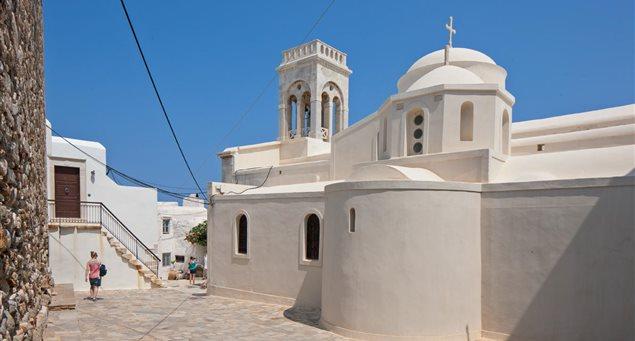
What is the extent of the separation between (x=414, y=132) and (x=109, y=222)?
12019 millimetres

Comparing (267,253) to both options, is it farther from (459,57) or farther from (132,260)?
(459,57)

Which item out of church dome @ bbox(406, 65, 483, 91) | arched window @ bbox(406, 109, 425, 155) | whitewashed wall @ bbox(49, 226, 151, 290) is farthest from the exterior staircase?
church dome @ bbox(406, 65, 483, 91)

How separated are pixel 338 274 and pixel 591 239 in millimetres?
4893

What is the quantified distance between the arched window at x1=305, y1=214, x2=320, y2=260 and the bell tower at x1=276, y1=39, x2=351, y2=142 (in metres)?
8.83

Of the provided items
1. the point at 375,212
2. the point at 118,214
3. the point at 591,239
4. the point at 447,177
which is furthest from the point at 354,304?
the point at 118,214

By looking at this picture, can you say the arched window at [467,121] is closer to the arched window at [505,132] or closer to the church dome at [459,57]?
the arched window at [505,132]

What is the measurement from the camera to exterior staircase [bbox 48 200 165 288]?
15188 mm

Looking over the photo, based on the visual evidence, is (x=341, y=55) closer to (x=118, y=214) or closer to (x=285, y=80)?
(x=285, y=80)

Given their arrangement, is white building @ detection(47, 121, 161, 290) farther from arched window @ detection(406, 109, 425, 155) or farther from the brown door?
arched window @ detection(406, 109, 425, 155)

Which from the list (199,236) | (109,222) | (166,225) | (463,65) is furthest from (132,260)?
(166,225)

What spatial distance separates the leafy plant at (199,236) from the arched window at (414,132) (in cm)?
1927

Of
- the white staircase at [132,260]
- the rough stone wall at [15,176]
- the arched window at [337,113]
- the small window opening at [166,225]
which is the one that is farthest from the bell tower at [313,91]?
the rough stone wall at [15,176]

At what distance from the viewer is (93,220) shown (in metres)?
16.3

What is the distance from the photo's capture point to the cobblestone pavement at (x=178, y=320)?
29.0 ft
